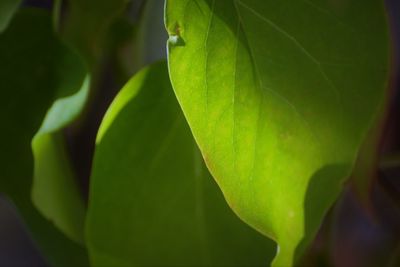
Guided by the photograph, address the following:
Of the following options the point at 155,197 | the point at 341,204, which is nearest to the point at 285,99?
the point at 155,197

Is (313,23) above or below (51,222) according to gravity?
above

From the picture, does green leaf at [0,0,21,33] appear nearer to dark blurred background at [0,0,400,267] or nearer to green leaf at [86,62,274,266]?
green leaf at [86,62,274,266]

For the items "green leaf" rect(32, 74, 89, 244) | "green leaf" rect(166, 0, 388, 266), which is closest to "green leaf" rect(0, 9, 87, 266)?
"green leaf" rect(32, 74, 89, 244)

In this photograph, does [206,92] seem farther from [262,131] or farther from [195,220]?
[195,220]

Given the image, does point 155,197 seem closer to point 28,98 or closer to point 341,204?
point 28,98

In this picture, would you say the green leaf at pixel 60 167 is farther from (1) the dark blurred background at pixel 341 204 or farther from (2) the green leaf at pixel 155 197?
(1) the dark blurred background at pixel 341 204

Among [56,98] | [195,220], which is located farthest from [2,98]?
[195,220]
